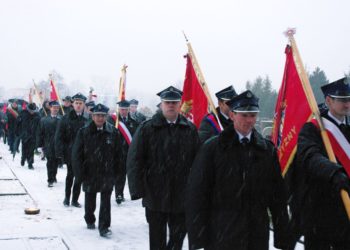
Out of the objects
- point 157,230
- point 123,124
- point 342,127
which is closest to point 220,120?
point 157,230

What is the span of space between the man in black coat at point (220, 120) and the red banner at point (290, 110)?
0.96 m

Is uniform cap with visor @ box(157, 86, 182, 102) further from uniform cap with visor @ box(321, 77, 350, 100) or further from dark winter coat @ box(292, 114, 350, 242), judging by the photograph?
uniform cap with visor @ box(321, 77, 350, 100)

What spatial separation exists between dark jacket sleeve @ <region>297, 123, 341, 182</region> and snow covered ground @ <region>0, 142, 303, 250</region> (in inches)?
132

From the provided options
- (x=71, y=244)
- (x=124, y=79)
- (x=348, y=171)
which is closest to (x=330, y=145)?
(x=348, y=171)

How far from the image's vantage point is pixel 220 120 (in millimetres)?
6430

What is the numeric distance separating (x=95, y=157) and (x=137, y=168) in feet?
7.68

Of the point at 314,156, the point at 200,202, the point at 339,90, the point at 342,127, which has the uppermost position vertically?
the point at 339,90

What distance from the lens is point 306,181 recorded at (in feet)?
14.0

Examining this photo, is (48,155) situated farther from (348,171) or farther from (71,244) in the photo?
(348,171)

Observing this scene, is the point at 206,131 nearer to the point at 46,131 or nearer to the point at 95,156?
the point at 95,156

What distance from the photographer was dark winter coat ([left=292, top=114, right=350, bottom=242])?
4.05 metres

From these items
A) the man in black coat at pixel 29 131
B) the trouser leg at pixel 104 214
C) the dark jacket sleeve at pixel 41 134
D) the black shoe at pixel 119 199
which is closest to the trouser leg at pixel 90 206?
the trouser leg at pixel 104 214

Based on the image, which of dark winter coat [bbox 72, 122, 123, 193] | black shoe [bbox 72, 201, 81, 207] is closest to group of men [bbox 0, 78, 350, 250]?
dark winter coat [bbox 72, 122, 123, 193]

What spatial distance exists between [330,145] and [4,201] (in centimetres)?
772
